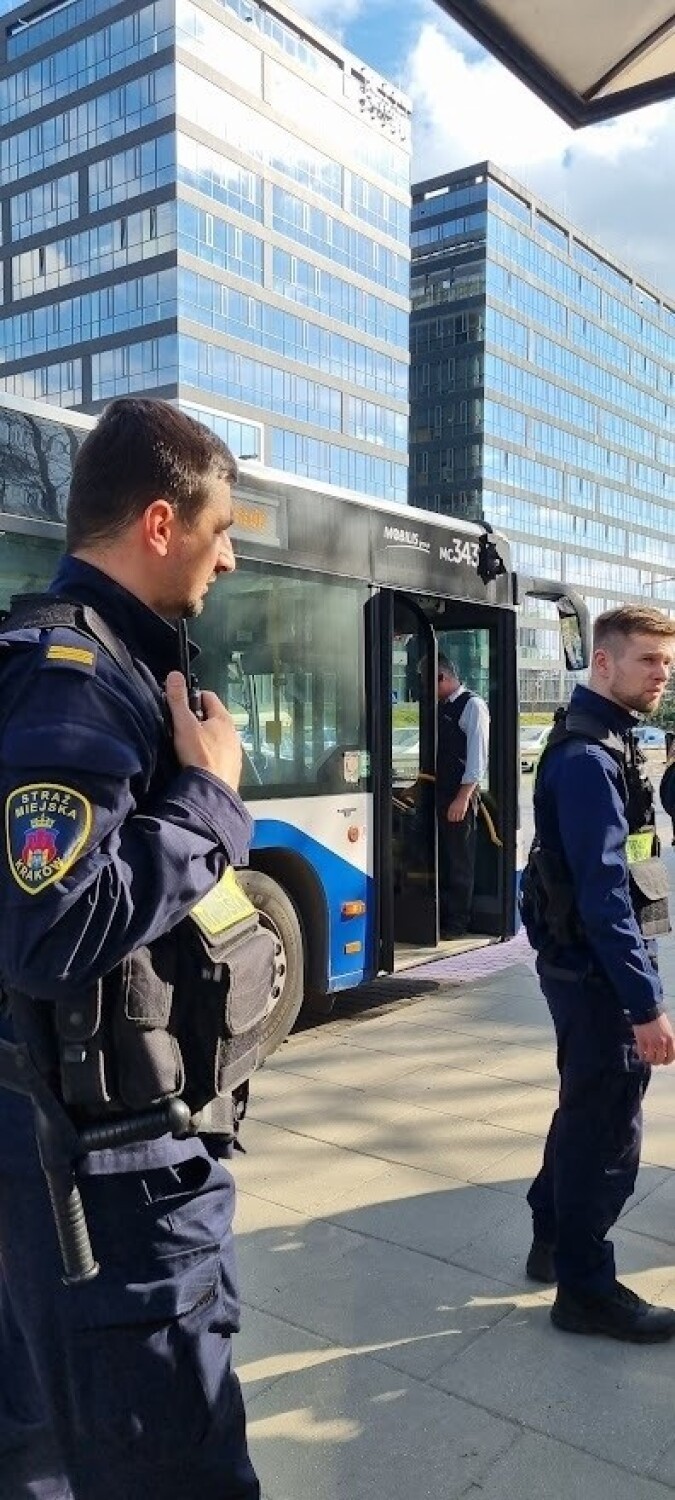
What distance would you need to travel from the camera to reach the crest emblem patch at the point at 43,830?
147 cm

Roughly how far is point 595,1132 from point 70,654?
7.23 feet

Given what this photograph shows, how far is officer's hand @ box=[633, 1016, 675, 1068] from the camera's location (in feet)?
9.63

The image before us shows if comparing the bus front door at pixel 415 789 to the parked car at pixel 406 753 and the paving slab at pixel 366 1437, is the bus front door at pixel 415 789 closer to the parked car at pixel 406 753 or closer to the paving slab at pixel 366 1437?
the parked car at pixel 406 753

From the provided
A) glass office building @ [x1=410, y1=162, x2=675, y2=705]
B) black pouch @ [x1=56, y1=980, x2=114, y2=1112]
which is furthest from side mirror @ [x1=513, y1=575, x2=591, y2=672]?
glass office building @ [x1=410, y1=162, x2=675, y2=705]

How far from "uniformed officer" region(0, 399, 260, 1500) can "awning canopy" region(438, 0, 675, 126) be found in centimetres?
221

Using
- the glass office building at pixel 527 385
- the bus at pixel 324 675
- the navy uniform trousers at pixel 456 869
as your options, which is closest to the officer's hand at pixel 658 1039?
the bus at pixel 324 675

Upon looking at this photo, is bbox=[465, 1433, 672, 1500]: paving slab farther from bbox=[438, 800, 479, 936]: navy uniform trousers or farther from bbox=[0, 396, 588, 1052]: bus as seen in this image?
bbox=[438, 800, 479, 936]: navy uniform trousers

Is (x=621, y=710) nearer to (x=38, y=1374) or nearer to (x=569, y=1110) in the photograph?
(x=569, y=1110)

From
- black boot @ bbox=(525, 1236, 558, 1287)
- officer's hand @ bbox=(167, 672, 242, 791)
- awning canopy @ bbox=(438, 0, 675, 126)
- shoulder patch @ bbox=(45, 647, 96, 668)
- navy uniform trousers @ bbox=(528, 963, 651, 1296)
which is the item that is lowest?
black boot @ bbox=(525, 1236, 558, 1287)

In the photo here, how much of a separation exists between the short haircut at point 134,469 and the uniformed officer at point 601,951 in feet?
5.33

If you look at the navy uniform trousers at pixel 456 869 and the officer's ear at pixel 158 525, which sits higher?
the officer's ear at pixel 158 525

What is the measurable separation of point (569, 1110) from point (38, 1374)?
5.84 ft

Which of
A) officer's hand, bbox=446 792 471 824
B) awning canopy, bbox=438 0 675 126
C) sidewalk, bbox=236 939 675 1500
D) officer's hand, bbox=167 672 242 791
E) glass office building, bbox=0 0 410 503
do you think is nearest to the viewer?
officer's hand, bbox=167 672 242 791

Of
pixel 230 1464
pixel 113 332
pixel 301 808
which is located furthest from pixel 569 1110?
pixel 113 332
